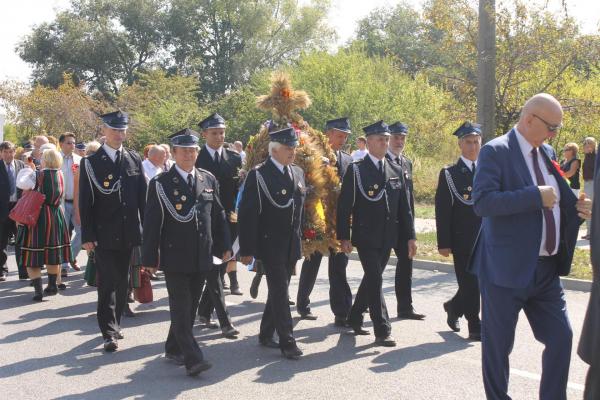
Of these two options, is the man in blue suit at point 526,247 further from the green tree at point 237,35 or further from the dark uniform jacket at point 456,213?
the green tree at point 237,35

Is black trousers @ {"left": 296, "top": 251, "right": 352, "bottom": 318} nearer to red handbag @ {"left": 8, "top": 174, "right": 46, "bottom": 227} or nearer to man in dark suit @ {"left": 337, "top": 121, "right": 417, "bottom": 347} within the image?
man in dark suit @ {"left": 337, "top": 121, "right": 417, "bottom": 347}

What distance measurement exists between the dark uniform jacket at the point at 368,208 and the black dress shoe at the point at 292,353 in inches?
48.4

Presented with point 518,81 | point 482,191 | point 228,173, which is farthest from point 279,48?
point 482,191

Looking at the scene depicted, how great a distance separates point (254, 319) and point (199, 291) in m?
2.01

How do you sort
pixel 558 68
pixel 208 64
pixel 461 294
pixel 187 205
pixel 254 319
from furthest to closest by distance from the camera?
pixel 208 64, pixel 558 68, pixel 254 319, pixel 461 294, pixel 187 205

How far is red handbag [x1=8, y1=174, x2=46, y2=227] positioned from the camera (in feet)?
31.7

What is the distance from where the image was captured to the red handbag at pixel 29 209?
9.66m

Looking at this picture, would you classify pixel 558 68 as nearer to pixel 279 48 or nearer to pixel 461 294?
pixel 461 294

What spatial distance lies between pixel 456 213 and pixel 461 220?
3.4 inches

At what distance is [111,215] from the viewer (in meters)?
7.25

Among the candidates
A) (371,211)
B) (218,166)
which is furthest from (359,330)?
(218,166)

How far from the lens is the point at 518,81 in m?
12.8

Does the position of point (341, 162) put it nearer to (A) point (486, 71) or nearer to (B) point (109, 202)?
(B) point (109, 202)

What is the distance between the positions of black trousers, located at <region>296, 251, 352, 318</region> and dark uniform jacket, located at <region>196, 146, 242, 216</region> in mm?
1204
